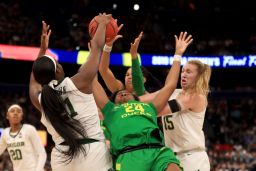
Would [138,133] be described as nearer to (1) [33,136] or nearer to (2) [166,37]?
(1) [33,136]

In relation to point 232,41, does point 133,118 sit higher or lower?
lower

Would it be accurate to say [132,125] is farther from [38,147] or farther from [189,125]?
[38,147]

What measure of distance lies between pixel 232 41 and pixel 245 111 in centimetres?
280

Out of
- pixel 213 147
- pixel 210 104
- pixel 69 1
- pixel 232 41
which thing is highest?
pixel 69 1

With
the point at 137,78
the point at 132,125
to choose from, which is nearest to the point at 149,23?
the point at 137,78

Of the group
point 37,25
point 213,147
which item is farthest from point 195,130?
point 37,25

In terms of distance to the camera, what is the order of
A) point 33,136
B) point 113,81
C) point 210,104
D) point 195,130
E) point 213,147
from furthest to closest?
point 210,104 < point 213,147 < point 33,136 < point 113,81 < point 195,130

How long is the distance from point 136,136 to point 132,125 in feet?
0.29

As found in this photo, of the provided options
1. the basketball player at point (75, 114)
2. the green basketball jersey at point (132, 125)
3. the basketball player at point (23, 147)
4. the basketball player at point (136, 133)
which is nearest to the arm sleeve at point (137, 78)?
the basketball player at point (136, 133)

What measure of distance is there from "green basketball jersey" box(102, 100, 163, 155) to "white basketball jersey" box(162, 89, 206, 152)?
27.9 inches

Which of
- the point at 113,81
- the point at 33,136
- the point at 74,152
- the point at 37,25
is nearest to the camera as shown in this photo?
the point at 74,152

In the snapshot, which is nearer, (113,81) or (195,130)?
(195,130)

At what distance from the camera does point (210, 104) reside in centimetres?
1922

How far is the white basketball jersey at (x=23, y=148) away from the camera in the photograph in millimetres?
6621
